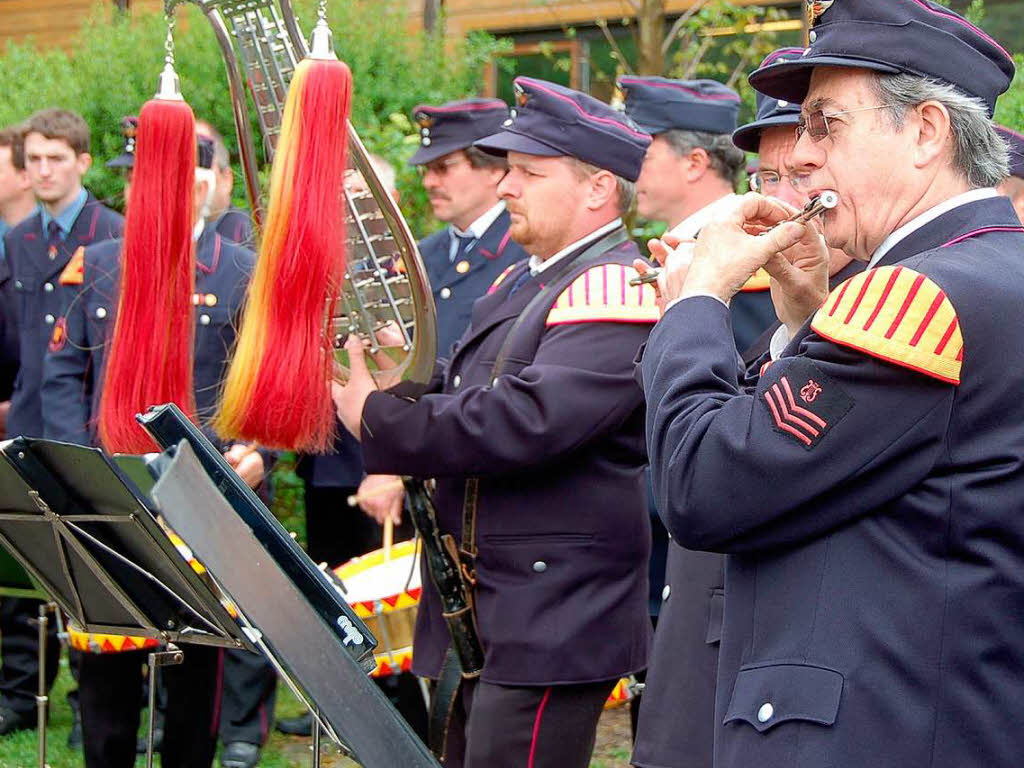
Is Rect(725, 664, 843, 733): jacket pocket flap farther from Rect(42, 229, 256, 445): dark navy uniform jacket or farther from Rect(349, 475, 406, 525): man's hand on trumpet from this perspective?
Rect(42, 229, 256, 445): dark navy uniform jacket

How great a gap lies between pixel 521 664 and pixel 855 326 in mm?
1778

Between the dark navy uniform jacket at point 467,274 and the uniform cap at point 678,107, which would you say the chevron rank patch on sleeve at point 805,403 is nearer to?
the uniform cap at point 678,107

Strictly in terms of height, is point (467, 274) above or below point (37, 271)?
above

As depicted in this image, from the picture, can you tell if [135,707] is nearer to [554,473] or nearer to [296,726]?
[296,726]

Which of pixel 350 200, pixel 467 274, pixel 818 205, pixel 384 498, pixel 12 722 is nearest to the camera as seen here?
pixel 818 205

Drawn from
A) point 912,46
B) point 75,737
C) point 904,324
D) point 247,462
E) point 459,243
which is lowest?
point 75,737

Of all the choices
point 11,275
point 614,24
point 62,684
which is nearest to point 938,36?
point 11,275

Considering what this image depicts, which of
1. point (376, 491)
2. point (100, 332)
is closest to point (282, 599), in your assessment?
point (376, 491)

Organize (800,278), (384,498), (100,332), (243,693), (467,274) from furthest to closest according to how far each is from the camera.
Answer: (467,274), (243,693), (100,332), (384,498), (800,278)

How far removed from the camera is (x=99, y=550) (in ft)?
10.8

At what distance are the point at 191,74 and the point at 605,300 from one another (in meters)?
6.41

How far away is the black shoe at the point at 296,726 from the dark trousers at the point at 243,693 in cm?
51

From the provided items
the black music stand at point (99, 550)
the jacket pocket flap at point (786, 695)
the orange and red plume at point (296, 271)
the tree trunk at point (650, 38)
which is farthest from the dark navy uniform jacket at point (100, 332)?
the tree trunk at point (650, 38)

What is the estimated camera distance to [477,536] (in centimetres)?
365
